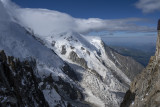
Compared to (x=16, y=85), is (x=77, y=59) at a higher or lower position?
higher

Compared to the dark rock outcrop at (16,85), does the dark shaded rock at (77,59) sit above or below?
above

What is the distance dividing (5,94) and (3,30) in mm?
85911

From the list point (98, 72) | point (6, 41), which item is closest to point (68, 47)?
point (98, 72)

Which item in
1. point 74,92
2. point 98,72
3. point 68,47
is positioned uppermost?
point 68,47

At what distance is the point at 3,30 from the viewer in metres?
94.2

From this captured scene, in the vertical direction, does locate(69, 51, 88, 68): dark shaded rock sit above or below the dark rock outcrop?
above

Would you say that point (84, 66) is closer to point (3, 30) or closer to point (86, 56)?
point (86, 56)

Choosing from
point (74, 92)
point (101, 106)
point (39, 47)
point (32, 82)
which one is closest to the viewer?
point (32, 82)

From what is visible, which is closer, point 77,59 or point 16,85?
point 16,85

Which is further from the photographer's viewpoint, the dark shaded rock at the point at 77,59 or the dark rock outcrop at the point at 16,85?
the dark shaded rock at the point at 77,59

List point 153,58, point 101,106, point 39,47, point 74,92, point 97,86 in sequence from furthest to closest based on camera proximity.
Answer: point 97,86, point 39,47, point 74,92, point 101,106, point 153,58

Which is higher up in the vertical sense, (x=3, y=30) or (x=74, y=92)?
(x=3, y=30)

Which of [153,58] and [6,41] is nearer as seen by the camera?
[153,58]

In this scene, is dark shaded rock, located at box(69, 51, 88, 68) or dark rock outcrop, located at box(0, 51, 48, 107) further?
dark shaded rock, located at box(69, 51, 88, 68)
